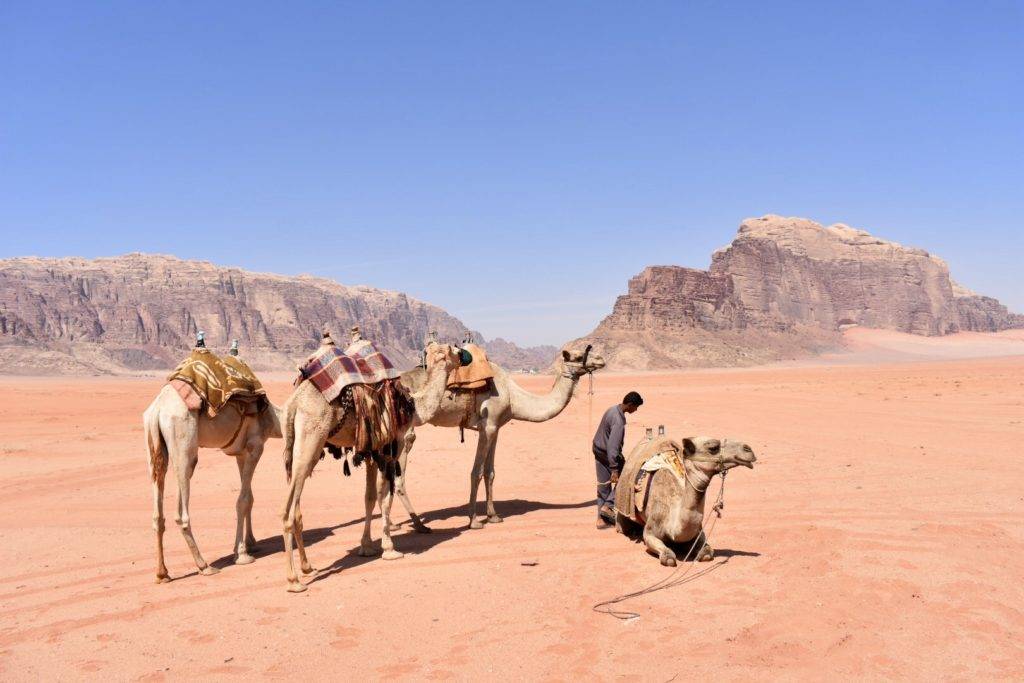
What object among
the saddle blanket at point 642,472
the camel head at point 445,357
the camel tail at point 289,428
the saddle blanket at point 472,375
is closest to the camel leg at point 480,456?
the saddle blanket at point 472,375

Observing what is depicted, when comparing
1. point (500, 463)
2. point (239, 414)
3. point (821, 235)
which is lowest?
point (500, 463)

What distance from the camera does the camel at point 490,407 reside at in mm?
9570

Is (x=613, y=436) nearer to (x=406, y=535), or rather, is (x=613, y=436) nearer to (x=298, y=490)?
(x=406, y=535)

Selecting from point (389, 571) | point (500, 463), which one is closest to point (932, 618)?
point (389, 571)

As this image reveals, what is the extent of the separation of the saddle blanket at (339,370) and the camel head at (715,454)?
3.78m

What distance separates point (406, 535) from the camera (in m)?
9.38

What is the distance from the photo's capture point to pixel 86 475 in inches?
581

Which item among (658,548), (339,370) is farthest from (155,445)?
(658,548)

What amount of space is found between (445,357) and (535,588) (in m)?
3.52

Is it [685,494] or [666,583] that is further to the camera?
[685,494]

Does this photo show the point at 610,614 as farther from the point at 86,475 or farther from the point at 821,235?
the point at 821,235

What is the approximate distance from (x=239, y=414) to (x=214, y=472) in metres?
8.02

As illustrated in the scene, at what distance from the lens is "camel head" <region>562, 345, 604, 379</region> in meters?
9.91

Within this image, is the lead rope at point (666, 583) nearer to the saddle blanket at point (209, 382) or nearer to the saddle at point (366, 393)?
the saddle at point (366, 393)
